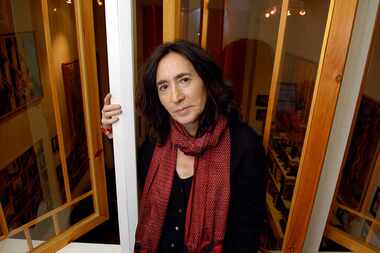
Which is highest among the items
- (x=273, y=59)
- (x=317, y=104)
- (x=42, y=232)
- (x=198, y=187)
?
(x=273, y=59)

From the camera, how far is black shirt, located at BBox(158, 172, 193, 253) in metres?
1.04

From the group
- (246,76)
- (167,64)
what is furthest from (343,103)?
(167,64)

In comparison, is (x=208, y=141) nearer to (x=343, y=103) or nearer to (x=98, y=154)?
(x=343, y=103)

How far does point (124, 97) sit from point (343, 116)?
2.56 feet

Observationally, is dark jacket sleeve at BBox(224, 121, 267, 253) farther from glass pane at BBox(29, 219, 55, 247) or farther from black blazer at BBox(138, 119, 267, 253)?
glass pane at BBox(29, 219, 55, 247)

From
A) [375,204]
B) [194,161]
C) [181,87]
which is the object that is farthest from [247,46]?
[375,204]

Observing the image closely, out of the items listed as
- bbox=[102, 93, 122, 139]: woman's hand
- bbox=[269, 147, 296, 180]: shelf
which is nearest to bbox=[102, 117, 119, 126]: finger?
bbox=[102, 93, 122, 139]: woman's hand

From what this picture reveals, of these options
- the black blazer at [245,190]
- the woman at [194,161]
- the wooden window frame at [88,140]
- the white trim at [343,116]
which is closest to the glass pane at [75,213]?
the wooden window frame at [88,140]

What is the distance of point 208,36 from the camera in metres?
1.01

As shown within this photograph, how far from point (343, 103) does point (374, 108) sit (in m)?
0.40

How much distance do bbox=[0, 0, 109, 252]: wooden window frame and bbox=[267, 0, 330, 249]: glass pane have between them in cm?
72

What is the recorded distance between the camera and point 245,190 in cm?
98

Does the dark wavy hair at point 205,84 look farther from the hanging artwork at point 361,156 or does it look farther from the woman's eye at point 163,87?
the hanging artwork at point 361,156

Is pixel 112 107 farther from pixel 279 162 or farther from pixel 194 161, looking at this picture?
pixel 279 162
